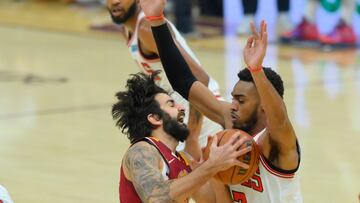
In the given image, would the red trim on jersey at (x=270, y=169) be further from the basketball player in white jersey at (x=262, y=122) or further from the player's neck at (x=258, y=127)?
the player's neck at (x=258, y=127)

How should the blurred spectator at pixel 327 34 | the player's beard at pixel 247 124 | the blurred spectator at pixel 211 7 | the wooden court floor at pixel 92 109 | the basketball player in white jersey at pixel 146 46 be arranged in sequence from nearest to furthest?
the player's beard at pixel 247 124 → the basketball player in white jersey at pixel 146 46 → the wooden court floor at pixel 92 109 → the blurred spectator at pixel 327 34 → the blurred spectator at pixel 211 7

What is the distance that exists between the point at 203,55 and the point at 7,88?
314 centimetres

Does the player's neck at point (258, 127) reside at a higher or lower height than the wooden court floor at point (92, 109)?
higher

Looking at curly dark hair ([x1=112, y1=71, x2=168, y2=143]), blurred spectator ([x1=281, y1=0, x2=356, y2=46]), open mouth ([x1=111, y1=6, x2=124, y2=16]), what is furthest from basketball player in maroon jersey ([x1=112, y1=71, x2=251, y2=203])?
blurred spectator ([x1=281, y1=0, x2=356, y2=46])

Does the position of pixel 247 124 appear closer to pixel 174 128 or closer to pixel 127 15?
pixel 174 128

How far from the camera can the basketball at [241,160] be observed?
4.79 meters

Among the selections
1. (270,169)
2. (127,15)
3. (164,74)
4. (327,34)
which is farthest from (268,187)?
(327,34)

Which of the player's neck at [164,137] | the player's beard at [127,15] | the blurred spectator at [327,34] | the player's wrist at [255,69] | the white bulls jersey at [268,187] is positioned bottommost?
the blurred spectator at [327,34]

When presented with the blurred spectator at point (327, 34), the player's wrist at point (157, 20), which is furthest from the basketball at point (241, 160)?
the blurred spectator at point (327, 34)

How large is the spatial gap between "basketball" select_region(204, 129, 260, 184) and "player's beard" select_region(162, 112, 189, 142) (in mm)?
159

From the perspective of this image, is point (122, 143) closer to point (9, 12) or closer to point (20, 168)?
point (20, 168)

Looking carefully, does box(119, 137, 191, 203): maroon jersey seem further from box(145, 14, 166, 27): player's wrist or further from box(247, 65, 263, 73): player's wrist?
box(145, 14, 166, 27): player's wrist

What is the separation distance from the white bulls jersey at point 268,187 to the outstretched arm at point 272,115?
6 centimetres

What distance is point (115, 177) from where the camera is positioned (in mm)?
7973
